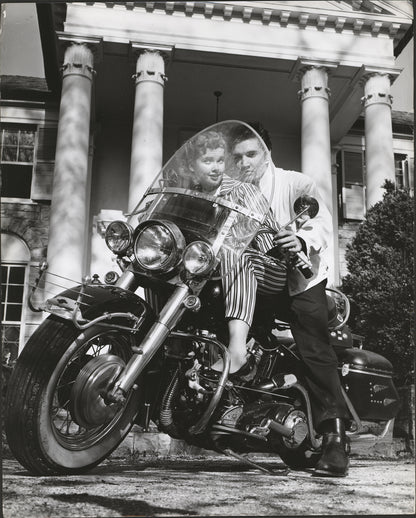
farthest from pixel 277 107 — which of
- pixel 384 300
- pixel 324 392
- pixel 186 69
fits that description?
pixel 324 392

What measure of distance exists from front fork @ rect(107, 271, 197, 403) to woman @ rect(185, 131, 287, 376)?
0.71ft

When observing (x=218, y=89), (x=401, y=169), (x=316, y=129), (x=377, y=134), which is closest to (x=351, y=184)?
(x=401, y=169)

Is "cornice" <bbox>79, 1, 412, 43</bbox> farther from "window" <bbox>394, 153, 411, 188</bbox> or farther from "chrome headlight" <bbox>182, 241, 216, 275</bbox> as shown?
"chrome headlight" <bbox>182, 241, 216, 275</bbox>

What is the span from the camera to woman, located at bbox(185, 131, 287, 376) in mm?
2504

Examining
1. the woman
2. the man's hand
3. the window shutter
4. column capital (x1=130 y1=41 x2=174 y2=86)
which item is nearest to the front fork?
the woman

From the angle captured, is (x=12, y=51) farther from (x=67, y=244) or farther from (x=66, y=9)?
(x=66, y=9)

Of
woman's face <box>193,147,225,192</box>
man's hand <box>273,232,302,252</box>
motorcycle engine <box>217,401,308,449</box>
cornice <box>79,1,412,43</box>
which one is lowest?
motorcycle engine <box>217,401,308,449</box>

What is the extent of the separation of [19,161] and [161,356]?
11.8 metres

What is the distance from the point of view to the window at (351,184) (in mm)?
14250

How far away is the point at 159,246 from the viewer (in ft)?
7.86

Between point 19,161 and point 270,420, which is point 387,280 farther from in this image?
point 19,161

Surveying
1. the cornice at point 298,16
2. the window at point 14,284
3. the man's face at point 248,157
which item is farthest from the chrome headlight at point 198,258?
the cornice at point 298,16

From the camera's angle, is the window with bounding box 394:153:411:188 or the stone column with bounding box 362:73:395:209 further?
the window with bounding box 394:153:411:188

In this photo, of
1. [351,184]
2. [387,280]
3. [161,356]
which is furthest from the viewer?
[351,184]
